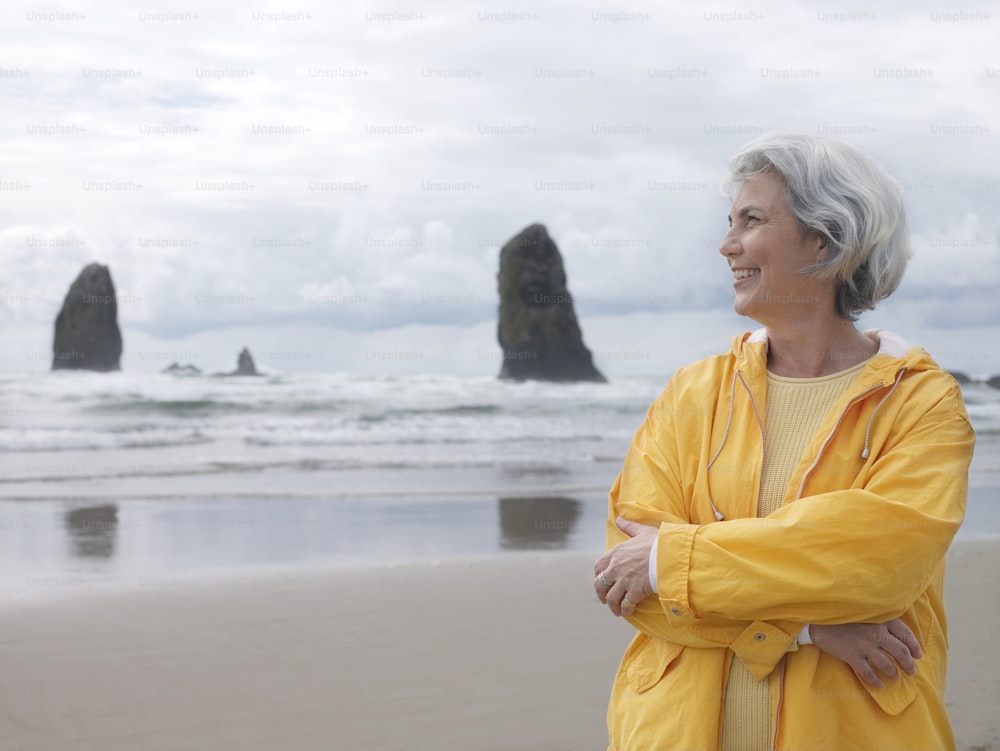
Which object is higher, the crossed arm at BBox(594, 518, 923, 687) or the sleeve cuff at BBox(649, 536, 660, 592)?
the sleeve cuff at BBox(649, 536, 660, 592)

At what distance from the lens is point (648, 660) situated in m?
1.89

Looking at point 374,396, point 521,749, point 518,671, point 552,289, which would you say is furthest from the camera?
point 552,289

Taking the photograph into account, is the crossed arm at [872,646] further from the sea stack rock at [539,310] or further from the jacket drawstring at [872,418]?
the sea stack rock at [539,310]

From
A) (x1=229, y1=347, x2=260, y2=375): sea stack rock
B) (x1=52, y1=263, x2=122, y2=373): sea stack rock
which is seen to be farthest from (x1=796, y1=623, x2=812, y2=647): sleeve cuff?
(x1=52, y1=263, x2=122, y2=373): sea stack rock

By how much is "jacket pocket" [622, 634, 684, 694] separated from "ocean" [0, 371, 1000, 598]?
14.0ft

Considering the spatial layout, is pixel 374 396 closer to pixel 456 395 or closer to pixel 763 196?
pixel 456 395

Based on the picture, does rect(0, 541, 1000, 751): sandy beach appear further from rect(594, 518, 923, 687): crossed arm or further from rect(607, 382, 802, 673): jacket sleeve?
rect(594, 518, 923, 687): crossed arm

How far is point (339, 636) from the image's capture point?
186 inches

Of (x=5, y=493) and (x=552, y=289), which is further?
(x=552, y=289)

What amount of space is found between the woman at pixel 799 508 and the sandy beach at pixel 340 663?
2.00m

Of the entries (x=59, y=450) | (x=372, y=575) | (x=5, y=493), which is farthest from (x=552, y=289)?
(x=372, y=575)

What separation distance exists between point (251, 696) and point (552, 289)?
95.0 ft

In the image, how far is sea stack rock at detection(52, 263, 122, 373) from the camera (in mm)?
32938

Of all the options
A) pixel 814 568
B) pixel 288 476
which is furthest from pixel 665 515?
pixel 288 476
